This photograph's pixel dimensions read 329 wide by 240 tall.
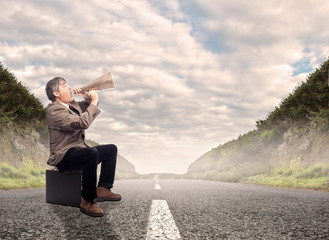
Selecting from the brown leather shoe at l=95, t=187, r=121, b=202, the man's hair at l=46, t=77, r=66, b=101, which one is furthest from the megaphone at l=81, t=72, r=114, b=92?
the brown leather shoe at l=95, t=187, r=121, b=202

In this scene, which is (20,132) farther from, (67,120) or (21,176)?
(67,120)

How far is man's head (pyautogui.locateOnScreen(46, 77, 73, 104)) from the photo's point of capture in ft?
12.8

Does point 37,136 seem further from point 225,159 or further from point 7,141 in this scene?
point 225,159

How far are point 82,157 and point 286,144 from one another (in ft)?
61.6

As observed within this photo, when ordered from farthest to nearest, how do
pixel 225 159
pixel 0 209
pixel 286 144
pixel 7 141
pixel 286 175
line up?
1. pixel 225 159
2. pixel 286 144
3. pixel 286 175
4. pixel 7 141
5. pixel 0 209

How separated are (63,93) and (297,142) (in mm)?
17510

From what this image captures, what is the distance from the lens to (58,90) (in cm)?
394

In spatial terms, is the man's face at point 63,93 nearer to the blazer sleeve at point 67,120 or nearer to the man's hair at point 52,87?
the man's hair at point 52,87

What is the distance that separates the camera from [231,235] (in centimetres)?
276

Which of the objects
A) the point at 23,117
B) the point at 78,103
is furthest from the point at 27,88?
the point at 78,103

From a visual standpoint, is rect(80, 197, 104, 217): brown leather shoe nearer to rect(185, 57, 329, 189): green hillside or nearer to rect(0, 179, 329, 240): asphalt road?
rect(0, 179, 329, 240): asphalt road

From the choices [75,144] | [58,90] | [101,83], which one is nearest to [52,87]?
[58,90]

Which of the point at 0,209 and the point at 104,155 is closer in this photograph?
the point at 0,209

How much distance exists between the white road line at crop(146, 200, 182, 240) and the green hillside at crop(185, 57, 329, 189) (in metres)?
8.93
